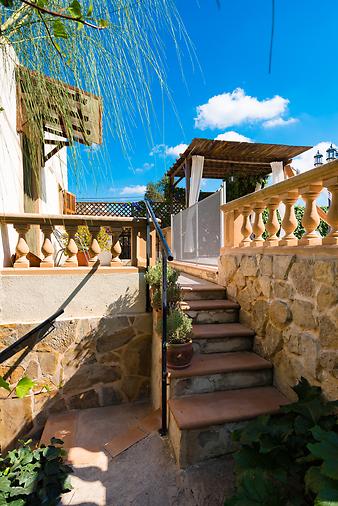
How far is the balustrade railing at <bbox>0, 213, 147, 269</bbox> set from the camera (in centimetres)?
263

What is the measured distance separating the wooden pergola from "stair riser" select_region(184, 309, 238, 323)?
151 inches

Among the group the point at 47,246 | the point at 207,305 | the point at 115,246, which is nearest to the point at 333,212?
the point at 207,305

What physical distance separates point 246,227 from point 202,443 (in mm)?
2066

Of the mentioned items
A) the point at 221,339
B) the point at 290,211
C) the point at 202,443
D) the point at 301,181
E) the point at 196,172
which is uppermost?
the point at 196,172

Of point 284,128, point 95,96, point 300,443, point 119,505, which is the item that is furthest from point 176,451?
point 284,128

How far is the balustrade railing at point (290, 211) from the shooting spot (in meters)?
1.83

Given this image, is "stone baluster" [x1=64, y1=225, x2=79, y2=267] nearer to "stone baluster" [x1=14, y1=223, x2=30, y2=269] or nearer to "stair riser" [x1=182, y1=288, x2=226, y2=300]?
"stone baluster" [x1=14, y1=223, x2=30, y2=269]

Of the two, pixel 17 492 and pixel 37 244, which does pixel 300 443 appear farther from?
pixel 37 244

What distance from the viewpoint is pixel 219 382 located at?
232 cm

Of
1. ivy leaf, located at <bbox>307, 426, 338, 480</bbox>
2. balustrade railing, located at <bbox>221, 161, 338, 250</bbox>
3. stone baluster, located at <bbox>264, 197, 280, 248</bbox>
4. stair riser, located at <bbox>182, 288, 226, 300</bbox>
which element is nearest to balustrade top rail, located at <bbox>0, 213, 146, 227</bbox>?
stair riser, located at <bbox>182, 288, 226, 300</bbox>

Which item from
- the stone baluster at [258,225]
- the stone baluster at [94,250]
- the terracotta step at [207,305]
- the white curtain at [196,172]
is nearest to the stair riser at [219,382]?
the terracotta step at [207,305]

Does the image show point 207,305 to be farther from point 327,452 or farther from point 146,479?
point 327,452

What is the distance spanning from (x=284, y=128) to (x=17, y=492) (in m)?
2.93

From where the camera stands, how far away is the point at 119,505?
172 centimetres
